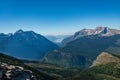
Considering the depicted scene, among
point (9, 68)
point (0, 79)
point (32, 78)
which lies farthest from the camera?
point (32, 78)

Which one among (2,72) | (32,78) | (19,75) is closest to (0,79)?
(2,72)

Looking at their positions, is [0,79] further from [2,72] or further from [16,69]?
[16,69]

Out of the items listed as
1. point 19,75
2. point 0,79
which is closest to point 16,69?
point 19,75

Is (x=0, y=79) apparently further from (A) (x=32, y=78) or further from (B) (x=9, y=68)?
(A) (x=32, y=78)

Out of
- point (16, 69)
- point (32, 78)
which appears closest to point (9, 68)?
point (16, 69)

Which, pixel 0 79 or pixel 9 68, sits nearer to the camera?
pixel 0 79

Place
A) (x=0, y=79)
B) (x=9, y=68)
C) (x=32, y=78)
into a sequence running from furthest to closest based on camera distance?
(x=32, y=78), (x=9, y=68), (x=0, y=79)

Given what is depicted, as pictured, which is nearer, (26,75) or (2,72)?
(2,72)

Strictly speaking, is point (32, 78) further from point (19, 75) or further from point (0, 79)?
point (0, 79)
